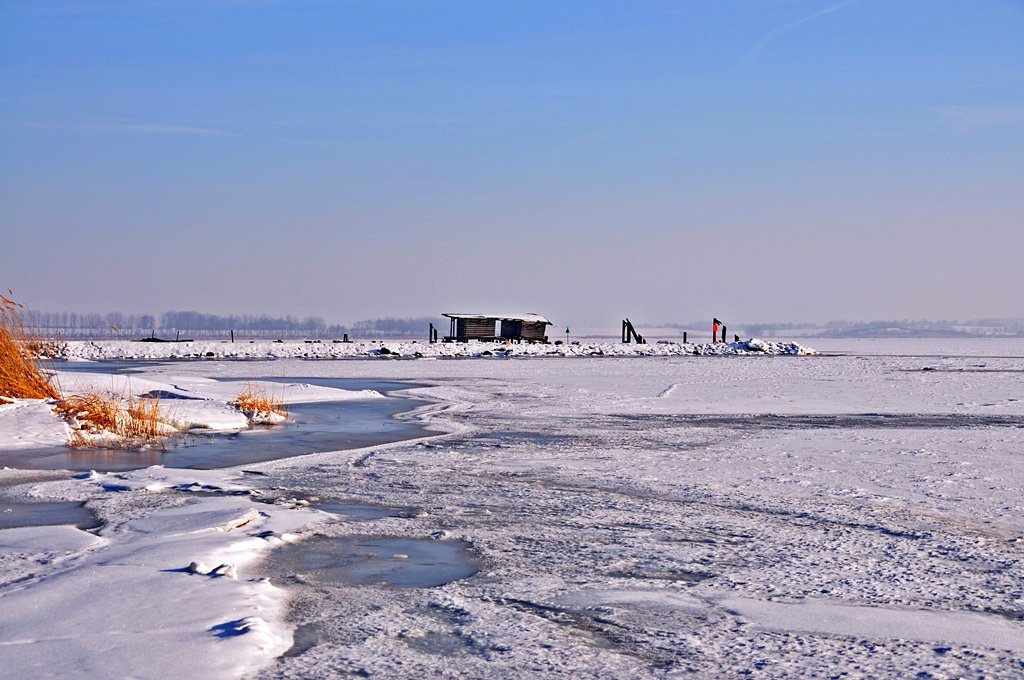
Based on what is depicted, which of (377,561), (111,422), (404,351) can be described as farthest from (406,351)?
(377,561)

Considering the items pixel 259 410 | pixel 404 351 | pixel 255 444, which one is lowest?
pixel 255 444

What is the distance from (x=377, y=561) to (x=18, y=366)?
9.29m

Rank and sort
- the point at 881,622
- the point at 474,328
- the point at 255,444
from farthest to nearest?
the point at 474,328
the point at 255,444
the point at 881,622

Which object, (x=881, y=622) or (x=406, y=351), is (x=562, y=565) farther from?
(x=406, y=351)

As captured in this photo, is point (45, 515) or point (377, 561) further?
point (45, 515)

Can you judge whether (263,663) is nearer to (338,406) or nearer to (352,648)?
(352,648)

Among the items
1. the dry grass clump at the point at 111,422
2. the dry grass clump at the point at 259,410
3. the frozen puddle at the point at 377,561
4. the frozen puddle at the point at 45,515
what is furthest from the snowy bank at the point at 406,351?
the frozen puddle at the point at 377,561

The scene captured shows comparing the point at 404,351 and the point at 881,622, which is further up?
the point at 404,351

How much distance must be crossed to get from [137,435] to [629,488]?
6.56 meters

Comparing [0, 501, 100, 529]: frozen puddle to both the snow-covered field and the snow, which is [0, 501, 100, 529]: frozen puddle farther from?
the snow

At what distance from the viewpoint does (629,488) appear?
8.23 meters

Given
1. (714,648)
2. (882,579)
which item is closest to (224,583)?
(714,648)

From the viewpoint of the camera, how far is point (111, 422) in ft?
38.8

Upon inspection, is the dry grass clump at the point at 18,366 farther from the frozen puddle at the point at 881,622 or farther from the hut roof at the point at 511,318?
the hut roof at the point at 511,318
